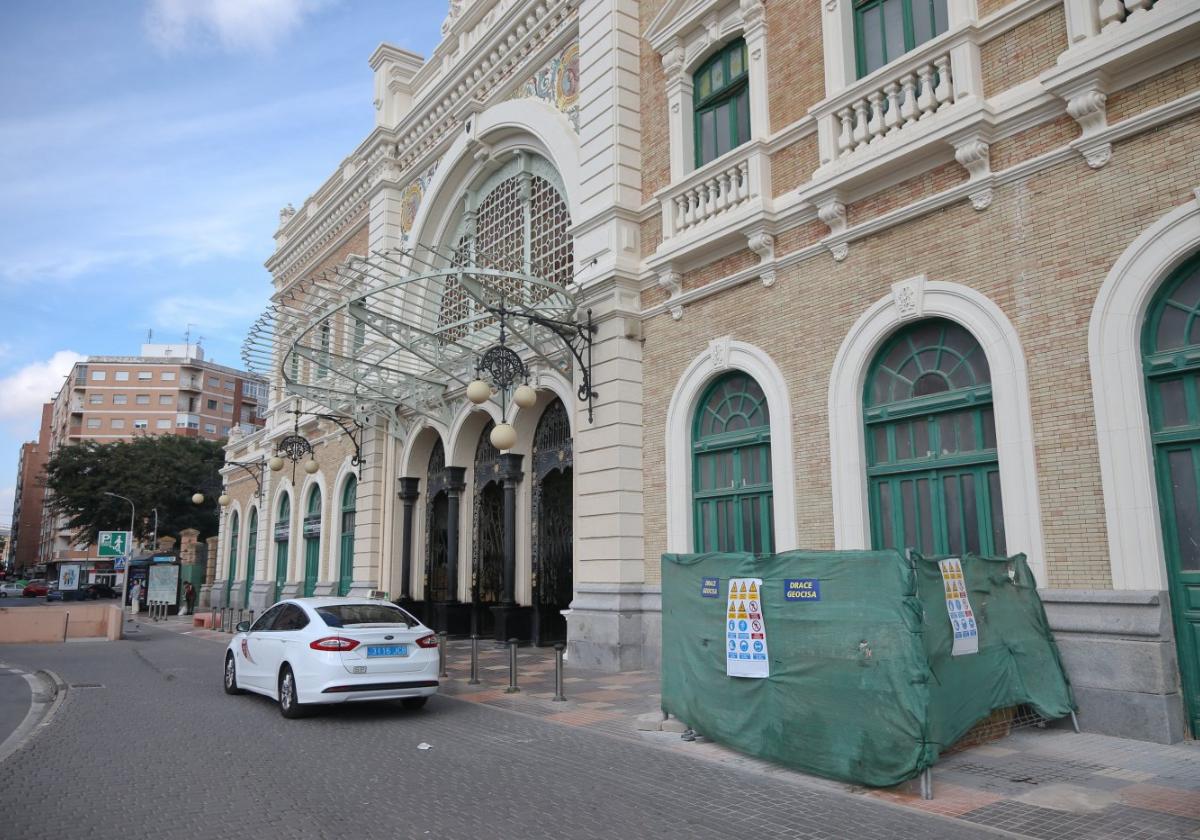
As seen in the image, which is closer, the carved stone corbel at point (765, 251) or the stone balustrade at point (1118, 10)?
the stone balustrade at point (1118, 10)

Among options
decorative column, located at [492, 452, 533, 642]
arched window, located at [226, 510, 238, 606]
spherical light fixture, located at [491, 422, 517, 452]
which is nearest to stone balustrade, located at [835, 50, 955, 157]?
spherical light fixture, located at [491, 422, 517, 452]

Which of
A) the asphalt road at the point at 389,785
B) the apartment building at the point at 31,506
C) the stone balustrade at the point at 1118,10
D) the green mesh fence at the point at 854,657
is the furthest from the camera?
the apartment building at the point at 31,506

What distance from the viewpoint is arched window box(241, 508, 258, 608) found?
33.7 metres

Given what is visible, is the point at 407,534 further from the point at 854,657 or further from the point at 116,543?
the point at 854,657

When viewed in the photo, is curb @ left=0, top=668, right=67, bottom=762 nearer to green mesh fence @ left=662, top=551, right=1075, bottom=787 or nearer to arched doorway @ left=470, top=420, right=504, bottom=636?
green mesh fence @ left=662, top=551, right=1075, bottom=787

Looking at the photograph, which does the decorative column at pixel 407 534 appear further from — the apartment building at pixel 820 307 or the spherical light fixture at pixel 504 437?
the spherical light fixture at pixel 504 437

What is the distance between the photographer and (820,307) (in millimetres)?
11336

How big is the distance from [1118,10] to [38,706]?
14856 millimetres

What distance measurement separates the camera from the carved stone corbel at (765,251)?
471 inches

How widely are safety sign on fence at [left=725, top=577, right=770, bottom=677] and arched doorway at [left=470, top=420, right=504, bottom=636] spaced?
38.5ft

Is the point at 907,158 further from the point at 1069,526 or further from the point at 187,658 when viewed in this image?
the point at 187,658

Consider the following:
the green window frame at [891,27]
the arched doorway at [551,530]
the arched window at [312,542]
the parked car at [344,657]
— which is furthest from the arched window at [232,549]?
the green window frame at [891,27]

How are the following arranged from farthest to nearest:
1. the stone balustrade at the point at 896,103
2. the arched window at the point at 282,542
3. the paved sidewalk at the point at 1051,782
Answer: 1. the arched window at the point at 282,542
2. the stone balustrade at the point at 896,103
3. the paved sidewalk at the point at 1051,782

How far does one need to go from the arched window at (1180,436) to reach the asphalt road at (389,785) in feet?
11.5
